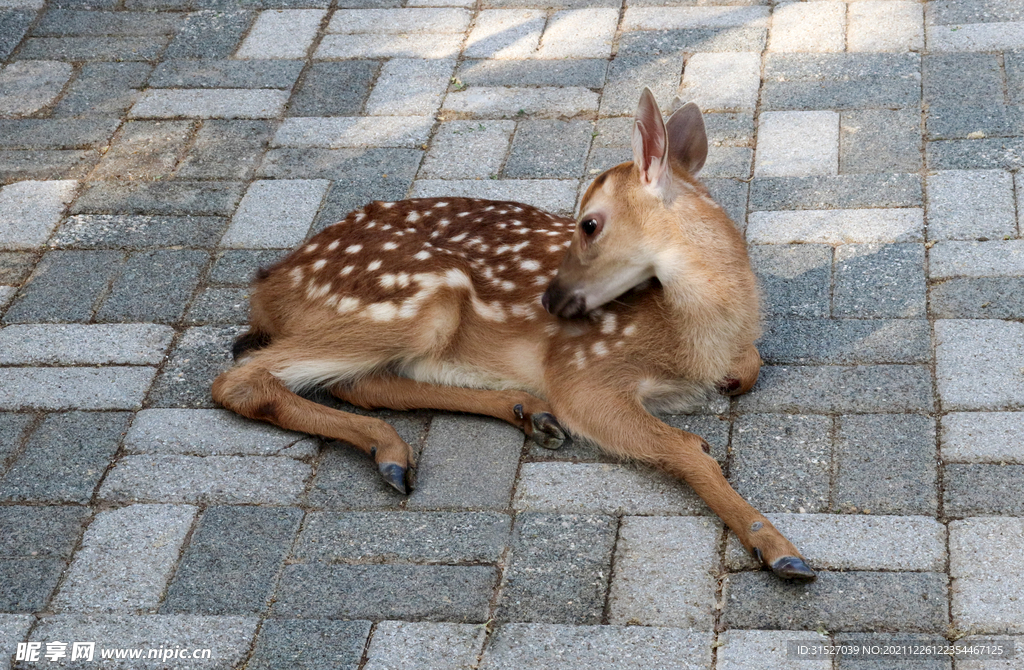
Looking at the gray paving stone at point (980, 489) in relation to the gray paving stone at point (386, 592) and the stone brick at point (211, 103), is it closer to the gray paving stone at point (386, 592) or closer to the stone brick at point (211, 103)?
the gray paving stone at point (386, 592)

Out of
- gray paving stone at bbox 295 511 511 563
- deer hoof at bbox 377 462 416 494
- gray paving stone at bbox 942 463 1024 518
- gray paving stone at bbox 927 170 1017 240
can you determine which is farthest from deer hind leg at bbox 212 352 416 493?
gray paving stone at bbox 927 170 1017 240

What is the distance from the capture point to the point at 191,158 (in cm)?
559

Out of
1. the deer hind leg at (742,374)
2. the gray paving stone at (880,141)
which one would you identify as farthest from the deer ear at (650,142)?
the gray paving stone at (880,141)

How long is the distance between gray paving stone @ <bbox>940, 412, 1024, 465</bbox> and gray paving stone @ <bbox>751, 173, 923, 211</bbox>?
130cm

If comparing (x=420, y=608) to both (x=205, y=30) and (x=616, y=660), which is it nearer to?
(x=616, y=660)

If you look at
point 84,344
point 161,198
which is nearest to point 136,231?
point 161,198

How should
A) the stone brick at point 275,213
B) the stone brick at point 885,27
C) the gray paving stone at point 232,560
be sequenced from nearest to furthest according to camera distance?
the gray paving stone at point 232,560
the stone brick at point 275,213
the stone brick at point 885,27

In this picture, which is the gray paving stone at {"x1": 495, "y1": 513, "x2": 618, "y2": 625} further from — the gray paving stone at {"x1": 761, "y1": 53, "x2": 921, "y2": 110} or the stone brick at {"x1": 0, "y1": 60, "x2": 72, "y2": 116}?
the stone brick at {"x1": 0, "y1": 60, "x2": 72, "y2": 116}

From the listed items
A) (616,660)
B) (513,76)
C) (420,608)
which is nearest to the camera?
(616,660)

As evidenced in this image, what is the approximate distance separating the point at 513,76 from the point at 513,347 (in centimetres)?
232

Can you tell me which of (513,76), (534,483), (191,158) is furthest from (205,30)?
(534,483)

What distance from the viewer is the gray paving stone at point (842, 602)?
310 centimetres

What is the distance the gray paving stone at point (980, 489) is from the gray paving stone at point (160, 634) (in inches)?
78.2

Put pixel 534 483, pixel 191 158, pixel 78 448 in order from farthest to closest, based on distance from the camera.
→ pixel 191 158 → pixel 78 448 → pixel 534 483
